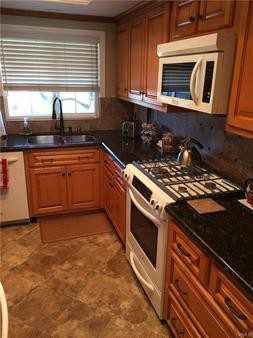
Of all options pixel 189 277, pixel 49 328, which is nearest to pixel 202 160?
pixel 189 277

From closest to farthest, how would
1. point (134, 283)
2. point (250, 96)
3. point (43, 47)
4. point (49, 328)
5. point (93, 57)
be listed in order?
point (250, 96), point (49, 328), point (134, 283), point (43, 47), point (93, 57)

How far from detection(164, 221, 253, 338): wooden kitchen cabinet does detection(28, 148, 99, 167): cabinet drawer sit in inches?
66.8

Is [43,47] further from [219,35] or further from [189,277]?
[189,277]

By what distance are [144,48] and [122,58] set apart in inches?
27.4

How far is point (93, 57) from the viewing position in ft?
11.3

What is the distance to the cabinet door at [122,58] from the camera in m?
3.03

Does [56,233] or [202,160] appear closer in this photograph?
[202,160]

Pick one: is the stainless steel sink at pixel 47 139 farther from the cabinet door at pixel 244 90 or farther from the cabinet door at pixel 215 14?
the cabinet door at pixel 244 90

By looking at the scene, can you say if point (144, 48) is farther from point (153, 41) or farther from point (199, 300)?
point (199, 300)

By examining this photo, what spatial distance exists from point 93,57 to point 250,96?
8.26ft

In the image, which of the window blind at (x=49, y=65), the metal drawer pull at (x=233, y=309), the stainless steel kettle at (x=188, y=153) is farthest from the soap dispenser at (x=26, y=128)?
the metal drawer pull at (x=233, y=309)

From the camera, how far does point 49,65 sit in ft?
10.8

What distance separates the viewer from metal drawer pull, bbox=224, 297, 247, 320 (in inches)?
42.5

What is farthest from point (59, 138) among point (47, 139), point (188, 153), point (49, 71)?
point (188, 153)
